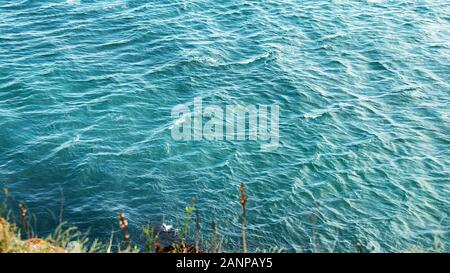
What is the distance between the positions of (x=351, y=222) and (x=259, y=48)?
16619 millimetres

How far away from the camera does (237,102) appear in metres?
30.2

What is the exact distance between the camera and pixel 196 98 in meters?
30.4

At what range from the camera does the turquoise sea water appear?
23172mm

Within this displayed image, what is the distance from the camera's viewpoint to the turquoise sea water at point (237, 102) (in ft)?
76.0

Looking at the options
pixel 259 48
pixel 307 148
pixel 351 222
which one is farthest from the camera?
pixel 259 48

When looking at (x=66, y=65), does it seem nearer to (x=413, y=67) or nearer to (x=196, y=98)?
(x=196, y=98)

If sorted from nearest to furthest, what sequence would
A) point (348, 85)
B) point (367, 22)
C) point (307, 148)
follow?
point (307, 148)
point (348, 85)
point (367, 22)

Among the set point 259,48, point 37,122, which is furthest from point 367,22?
point 37,122

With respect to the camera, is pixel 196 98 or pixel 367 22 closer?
pixel 196 98

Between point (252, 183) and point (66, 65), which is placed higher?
point (66, 65)

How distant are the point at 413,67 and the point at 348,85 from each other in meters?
5.31
